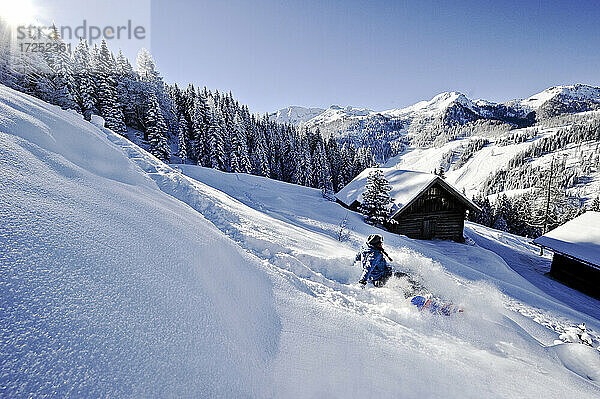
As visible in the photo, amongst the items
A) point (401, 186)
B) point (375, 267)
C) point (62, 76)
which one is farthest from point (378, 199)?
point (62, 76)

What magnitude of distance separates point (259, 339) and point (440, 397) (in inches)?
73.1

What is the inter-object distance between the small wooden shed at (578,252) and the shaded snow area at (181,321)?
14278 millimetres

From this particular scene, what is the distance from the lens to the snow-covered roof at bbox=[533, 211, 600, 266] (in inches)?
545

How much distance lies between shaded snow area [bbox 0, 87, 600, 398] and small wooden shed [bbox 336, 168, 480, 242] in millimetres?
11639

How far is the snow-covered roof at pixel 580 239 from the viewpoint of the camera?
1384 centimetres

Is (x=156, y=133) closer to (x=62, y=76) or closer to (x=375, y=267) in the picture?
(x=62, y=76)

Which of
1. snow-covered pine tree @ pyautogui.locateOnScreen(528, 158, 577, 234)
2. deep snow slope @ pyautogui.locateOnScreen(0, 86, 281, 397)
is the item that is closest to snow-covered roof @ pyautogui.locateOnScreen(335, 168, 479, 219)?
deep snow slope @ pyautogui.locateOnScreen(0, 86, 281, 397)

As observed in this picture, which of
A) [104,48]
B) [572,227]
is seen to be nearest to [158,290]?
[572,227]

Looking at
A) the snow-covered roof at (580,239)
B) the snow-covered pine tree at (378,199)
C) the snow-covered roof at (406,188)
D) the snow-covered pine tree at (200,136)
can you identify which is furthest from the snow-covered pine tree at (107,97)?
the snow-covered roof at (580,239)

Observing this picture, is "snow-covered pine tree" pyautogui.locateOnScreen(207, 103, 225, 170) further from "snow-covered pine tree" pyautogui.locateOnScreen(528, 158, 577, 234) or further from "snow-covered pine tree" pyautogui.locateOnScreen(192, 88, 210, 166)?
"snow-covered pine tree" pyautogui.locateOnScreen(528, 158, 577, 234)

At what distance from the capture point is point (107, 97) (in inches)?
1237

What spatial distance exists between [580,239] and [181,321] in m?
23.0

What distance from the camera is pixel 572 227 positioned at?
16484 mm

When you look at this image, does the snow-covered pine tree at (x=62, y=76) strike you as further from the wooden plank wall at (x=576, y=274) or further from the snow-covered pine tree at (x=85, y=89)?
the wooden plank wall at (x=576, y=274)
